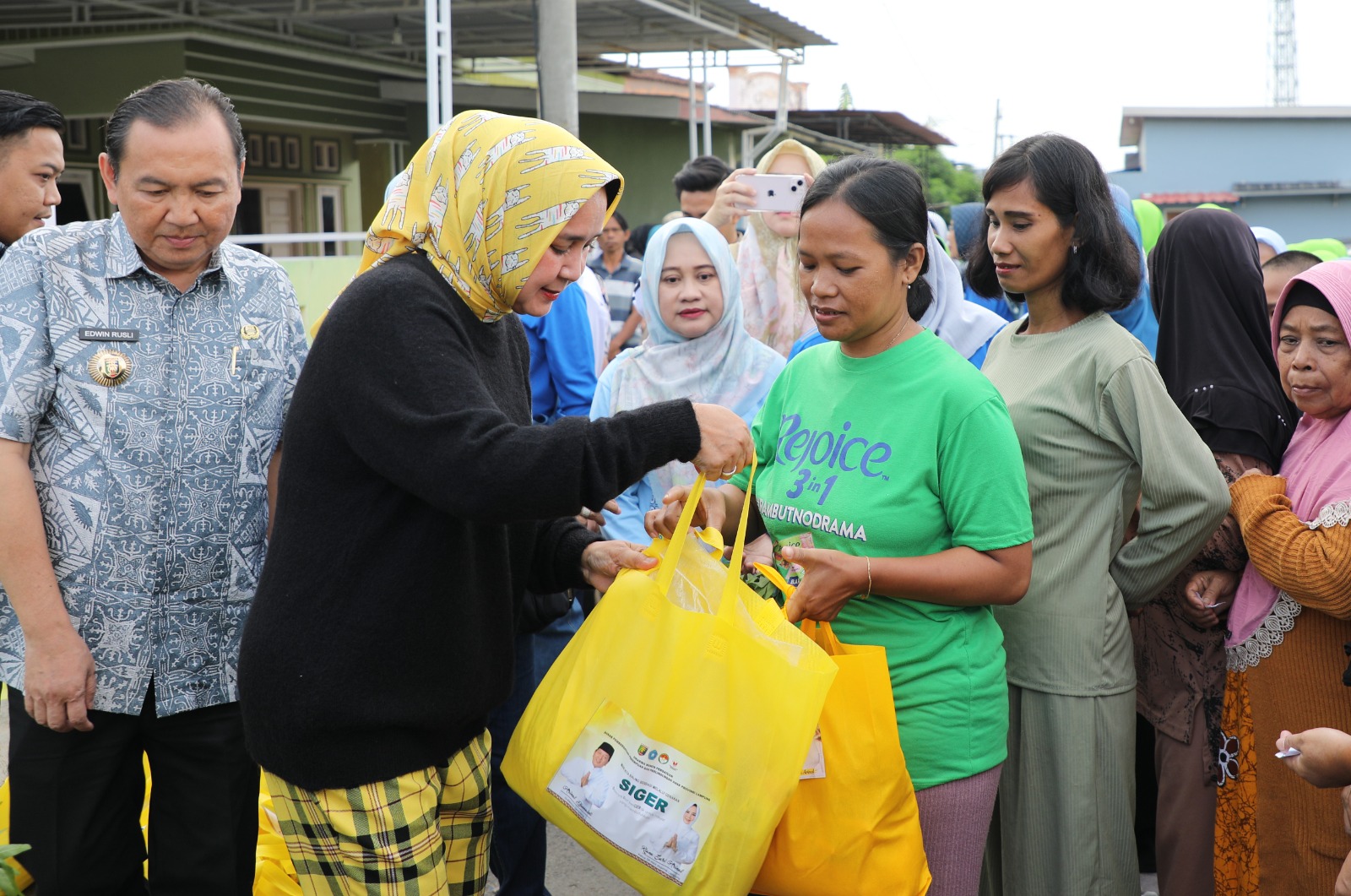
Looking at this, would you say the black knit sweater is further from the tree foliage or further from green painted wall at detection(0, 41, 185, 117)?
the tree foliage

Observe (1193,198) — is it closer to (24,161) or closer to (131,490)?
(24,161)

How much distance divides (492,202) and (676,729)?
973 mm

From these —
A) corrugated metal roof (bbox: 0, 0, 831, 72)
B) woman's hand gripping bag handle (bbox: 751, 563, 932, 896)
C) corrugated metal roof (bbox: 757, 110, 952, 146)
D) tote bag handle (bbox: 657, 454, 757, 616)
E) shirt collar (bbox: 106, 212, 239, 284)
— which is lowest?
woman's hand gripping bag handle (bbox: 751, 563, 932, 896)

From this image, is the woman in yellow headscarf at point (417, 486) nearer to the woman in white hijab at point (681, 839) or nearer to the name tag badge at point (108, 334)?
the woman in white hijab at point (681, 839)

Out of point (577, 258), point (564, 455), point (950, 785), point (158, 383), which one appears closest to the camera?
point (564, 455)

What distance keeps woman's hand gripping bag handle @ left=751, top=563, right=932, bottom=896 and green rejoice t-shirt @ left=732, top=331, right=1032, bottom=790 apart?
0.06m

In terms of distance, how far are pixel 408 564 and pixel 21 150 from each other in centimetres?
224

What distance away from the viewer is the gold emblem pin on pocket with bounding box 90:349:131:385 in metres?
2.43

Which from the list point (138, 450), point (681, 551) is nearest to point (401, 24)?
point (138, 450)

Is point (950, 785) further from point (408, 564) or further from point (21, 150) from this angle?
point (21, 150)

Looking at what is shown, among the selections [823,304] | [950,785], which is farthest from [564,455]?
[950,785]

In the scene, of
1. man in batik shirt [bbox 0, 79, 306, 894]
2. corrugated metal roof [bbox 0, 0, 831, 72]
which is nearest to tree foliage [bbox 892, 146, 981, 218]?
corrugated metal roof [bbox 0, 0, 831, 72]

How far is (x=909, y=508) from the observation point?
2.19 metres

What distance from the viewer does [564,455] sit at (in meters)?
1.79
